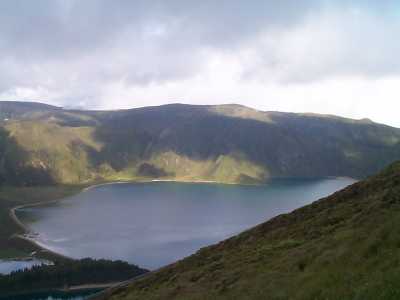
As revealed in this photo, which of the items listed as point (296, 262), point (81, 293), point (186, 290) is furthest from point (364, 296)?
point (81, 293)

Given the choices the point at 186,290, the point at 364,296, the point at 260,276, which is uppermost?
the point at 364,296

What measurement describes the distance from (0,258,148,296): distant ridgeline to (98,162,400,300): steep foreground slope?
7878cm

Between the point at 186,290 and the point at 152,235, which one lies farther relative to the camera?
the point at 152,235

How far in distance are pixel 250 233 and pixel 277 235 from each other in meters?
7.90

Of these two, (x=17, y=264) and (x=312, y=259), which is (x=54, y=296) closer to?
(x=17, y=264)

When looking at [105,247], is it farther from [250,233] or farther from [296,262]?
[296,262]

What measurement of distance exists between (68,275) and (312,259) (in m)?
111

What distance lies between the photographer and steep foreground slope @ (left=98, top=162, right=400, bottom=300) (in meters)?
20.5

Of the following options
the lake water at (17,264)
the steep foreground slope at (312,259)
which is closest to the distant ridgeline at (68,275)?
the lake water at (17,264)

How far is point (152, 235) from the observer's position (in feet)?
582

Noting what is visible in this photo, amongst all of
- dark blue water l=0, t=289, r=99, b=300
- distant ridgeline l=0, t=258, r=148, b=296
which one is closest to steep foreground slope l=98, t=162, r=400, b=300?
dark blue water l=0, t=289, r=99, b=300

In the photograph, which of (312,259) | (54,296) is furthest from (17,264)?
(312,259)

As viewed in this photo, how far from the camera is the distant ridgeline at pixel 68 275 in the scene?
122m

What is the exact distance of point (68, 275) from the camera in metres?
128
